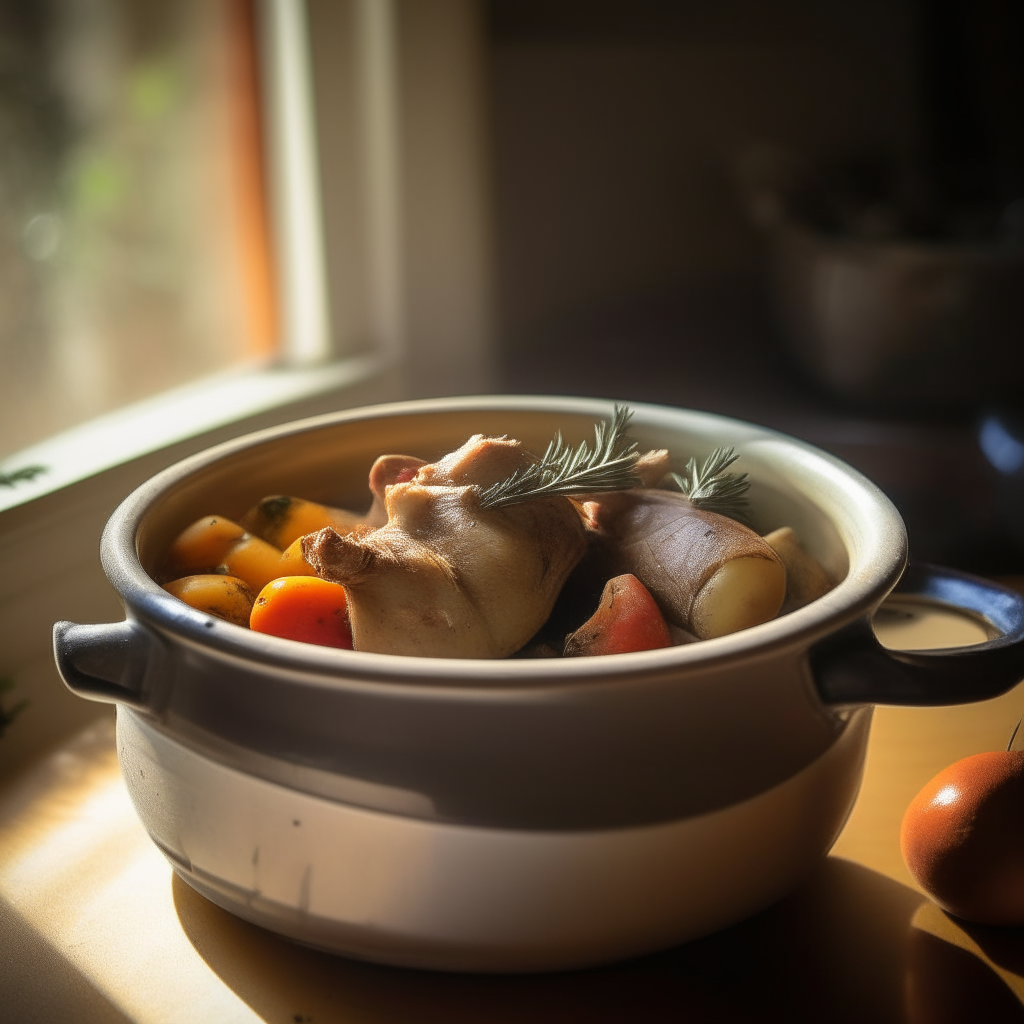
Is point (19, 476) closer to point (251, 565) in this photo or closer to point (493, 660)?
point (251, 565)

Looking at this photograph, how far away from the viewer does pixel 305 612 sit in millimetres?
431

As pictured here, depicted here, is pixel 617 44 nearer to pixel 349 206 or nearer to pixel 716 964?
pixel 349 206

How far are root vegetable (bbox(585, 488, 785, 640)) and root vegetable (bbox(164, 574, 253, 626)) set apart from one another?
15 centimetres

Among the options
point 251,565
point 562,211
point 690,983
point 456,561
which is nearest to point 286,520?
point 251,565

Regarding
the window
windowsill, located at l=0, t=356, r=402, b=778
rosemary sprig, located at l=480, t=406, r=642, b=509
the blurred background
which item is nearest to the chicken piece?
rosemary sprig, located at l=480, t=406, r=642, b=509

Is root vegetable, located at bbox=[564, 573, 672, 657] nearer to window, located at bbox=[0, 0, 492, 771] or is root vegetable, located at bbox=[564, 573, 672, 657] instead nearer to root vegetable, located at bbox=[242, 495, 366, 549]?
root vegetable, located at bbox=[242, 495, 366, 549]

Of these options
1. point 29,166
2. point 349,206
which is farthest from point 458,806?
point 349,206

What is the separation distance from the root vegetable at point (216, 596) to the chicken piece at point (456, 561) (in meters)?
0.06

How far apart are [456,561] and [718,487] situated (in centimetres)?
15

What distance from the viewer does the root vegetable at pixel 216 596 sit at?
18.1 inches

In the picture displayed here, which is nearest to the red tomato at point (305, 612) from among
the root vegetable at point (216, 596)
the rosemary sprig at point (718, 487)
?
the root vegetable at point (216, 596)

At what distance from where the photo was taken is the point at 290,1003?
40 centimetres

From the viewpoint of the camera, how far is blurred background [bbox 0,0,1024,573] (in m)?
0.96

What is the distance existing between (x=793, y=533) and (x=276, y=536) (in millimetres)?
241
